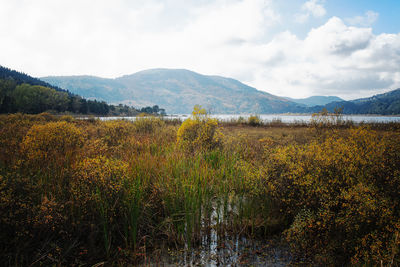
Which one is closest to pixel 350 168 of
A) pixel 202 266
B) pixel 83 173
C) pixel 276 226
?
pixel 276 226

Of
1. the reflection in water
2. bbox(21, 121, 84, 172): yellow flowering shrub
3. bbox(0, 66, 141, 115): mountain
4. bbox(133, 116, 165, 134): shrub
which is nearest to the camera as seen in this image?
the reflection in water

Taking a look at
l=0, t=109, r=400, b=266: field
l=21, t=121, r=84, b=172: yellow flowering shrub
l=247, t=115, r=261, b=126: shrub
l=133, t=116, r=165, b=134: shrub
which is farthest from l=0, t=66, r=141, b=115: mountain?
l=0, t=109, r=400, b=266: field

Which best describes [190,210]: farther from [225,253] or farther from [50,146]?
[50,146]

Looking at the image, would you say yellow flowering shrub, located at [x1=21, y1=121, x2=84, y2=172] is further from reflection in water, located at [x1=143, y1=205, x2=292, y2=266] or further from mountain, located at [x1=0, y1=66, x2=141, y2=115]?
mountain, located at [x1=0, y1=66, x2=141, y2=115]

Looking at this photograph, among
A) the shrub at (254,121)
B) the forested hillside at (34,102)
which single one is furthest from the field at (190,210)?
the forested hillside at (34,102)

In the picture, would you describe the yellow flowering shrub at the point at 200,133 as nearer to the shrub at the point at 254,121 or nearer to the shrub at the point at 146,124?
the shrub at the point at 146,124

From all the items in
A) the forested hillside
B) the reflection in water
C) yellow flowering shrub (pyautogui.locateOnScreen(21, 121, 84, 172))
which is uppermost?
the forested hillside

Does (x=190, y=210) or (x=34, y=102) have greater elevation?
(x=34, y=102)

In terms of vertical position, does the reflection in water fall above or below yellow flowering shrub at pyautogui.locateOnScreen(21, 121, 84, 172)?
below

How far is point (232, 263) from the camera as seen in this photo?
2949 mm

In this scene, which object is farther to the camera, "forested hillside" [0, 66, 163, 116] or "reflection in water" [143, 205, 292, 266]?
"forested hillside" [0, 66, 163, 116]

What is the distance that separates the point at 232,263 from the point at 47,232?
271 centimetres

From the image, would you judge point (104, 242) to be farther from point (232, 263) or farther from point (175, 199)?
point (232, 263)

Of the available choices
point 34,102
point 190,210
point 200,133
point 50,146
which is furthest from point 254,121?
point 34,102
